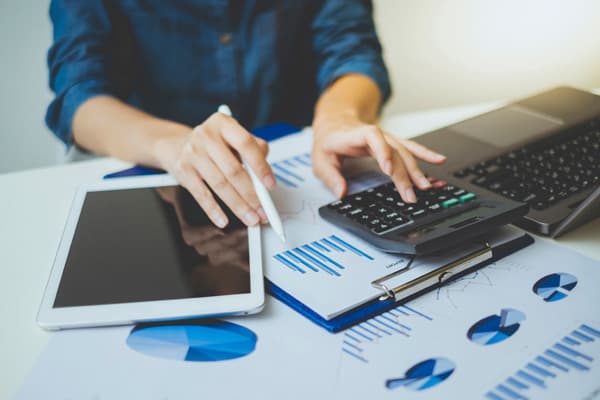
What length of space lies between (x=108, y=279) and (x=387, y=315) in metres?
0.22

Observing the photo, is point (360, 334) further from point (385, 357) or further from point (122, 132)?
point (122, 132)

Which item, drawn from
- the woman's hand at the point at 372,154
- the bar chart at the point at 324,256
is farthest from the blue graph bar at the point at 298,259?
the woman's hand at the point at 372,154

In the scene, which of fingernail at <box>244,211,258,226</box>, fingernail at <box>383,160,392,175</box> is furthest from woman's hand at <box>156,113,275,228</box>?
fingernail at <box>383,160,392,175</box>

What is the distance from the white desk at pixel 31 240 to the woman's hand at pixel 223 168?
0.14 meters

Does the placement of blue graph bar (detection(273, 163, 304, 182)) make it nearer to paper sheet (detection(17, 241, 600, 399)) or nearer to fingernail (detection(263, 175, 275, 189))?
fingernail (detection(263, 175, 275, 189))

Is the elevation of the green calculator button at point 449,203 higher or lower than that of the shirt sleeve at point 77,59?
lower

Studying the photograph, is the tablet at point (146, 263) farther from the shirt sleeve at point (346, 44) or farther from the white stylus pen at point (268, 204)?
the shirt sleeve at point (346, 44)

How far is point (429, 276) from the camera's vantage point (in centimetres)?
50

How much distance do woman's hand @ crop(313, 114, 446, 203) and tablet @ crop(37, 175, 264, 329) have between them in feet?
0.41

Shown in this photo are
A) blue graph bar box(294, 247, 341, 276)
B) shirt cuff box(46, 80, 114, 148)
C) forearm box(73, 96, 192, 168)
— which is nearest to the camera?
blue graph bar box(294, 247, 341, 276)

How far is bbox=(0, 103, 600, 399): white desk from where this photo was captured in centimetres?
46

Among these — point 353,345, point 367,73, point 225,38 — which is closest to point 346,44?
point 367,73

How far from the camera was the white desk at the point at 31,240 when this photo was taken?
0.46 m

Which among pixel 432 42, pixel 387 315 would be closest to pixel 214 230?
pixel 387 315
